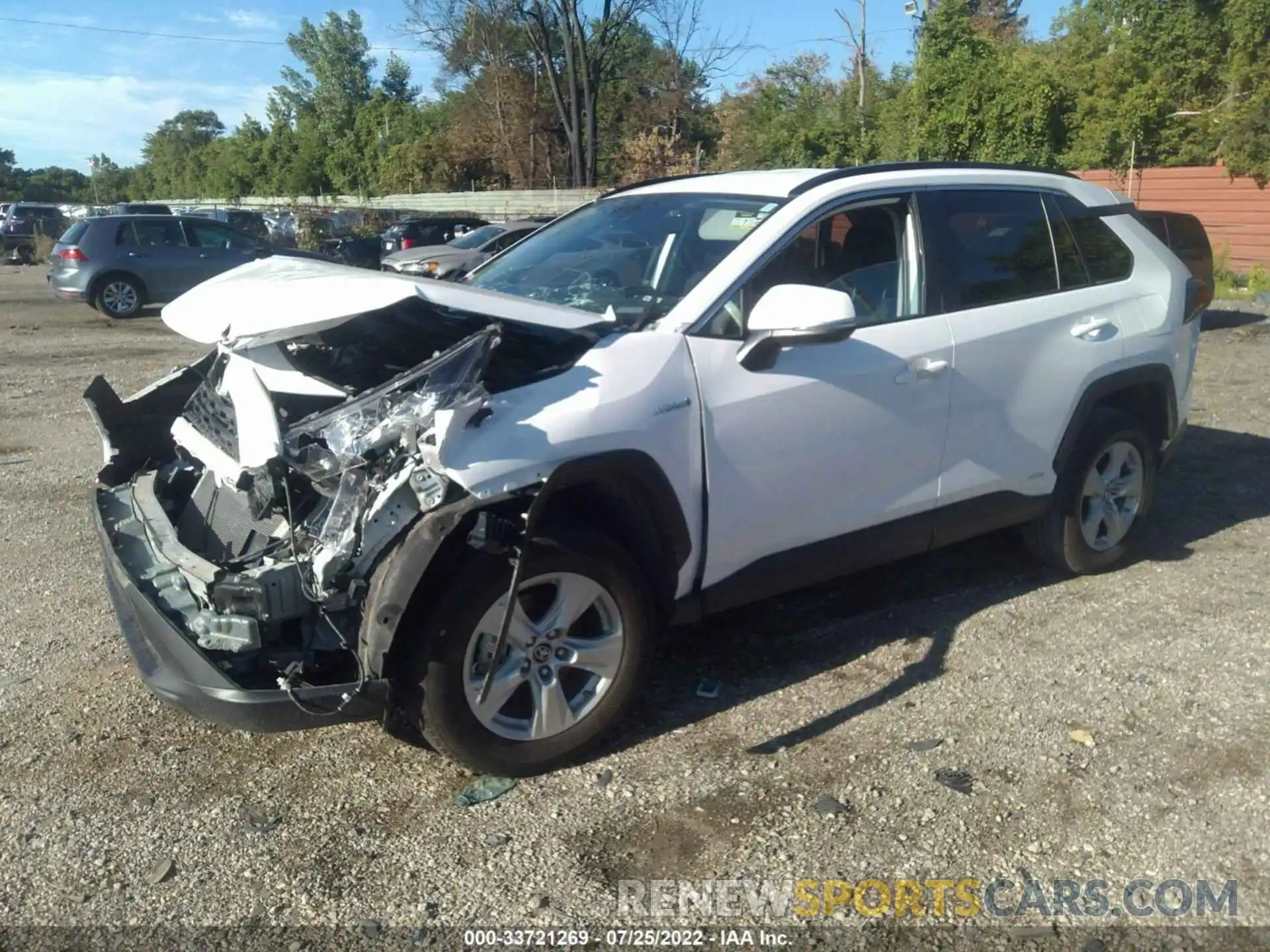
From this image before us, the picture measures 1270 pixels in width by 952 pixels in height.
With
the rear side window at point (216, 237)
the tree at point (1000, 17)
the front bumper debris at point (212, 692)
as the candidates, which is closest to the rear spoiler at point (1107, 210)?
the front bumper debris at point (212, 692)

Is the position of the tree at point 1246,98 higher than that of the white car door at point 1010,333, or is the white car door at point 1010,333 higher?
the tree at point 1246,98

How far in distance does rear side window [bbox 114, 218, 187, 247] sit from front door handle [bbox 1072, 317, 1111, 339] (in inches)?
662

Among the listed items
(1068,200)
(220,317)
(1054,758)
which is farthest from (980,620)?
(220,317)

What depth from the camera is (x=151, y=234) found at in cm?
1828

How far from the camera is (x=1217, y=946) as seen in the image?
2.82m

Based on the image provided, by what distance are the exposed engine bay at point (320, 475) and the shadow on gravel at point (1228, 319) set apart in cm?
1283

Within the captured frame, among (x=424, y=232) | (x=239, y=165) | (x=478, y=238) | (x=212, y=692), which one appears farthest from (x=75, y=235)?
(x=239, y=165)

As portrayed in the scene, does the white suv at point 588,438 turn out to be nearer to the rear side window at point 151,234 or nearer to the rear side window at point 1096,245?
the rear side window at point 1096,245

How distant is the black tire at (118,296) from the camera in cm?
1786

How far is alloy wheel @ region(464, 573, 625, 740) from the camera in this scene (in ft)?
11.1

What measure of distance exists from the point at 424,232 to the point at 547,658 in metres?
21.2

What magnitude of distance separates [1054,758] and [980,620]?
3.83 feet

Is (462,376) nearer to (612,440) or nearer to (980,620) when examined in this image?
(612,440)

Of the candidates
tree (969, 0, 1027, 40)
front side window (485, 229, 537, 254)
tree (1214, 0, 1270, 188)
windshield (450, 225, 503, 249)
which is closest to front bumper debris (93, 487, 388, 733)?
front side window (485, 229, 537, 254)
